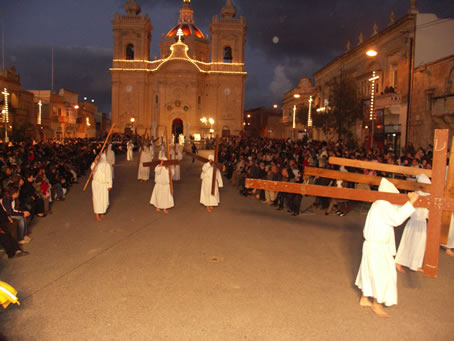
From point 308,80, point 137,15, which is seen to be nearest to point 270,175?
point 308,80

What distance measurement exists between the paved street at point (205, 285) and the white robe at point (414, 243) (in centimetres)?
29

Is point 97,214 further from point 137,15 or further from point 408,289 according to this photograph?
point 137,15

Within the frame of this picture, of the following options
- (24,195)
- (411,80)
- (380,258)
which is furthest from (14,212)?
(411,80)

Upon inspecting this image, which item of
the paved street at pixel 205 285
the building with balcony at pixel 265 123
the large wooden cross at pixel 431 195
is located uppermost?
the building with balcony at pixel 265 123

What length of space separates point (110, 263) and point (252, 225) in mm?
4074

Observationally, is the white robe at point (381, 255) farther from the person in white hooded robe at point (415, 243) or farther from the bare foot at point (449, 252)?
the bare foot at point (449, 252)

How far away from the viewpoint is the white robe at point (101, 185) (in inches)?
402

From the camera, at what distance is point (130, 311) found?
498 cm

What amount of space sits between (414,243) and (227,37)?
159 feet

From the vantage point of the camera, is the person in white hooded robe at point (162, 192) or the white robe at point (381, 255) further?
the person in white hooded robe at point (162, 192)

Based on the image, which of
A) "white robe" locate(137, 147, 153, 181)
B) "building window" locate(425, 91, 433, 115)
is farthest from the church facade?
"building window" locate(425, 91, 433, 115)

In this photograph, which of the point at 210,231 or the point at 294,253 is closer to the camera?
the point at 294,253

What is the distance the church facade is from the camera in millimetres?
49938

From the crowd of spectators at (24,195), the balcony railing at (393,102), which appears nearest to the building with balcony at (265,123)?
the balcony railing at (393,102)
